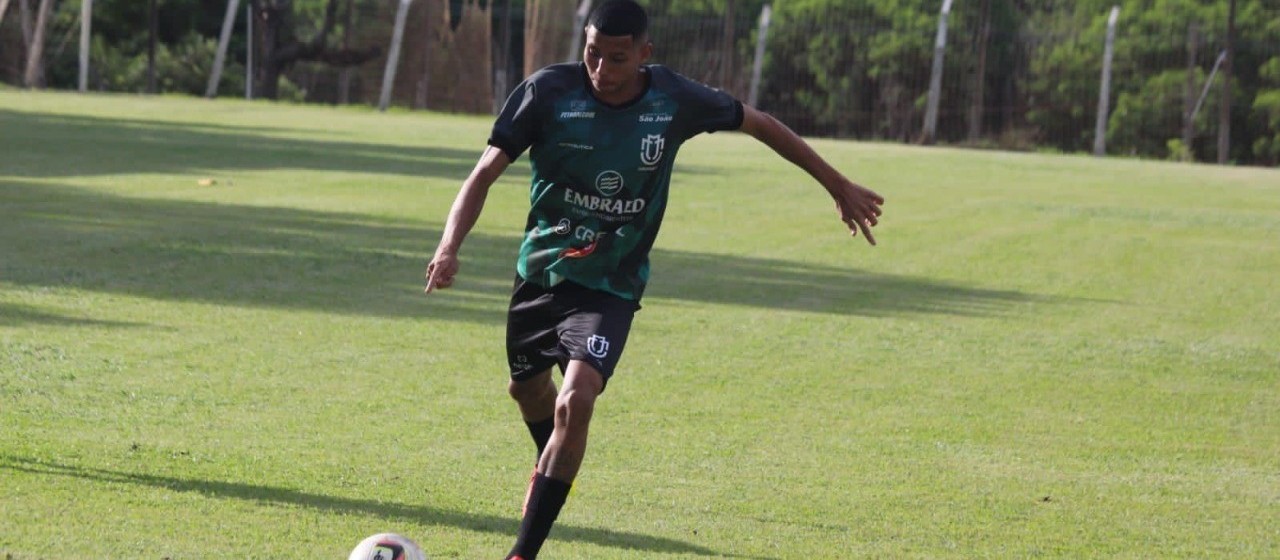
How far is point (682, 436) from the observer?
27.6ft

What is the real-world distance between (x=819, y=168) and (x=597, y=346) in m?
1.12

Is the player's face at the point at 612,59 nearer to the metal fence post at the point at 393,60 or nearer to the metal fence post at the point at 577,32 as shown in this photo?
the metal fence post at the point at 577,32

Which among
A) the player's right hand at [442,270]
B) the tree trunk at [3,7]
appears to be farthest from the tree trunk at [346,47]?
the player's right hand at [442,270]

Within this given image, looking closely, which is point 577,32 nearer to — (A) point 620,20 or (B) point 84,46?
(B) point 84,46

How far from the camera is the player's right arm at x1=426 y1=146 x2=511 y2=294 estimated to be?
5883 millimetres

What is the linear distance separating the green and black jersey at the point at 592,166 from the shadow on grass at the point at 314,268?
16.9ft

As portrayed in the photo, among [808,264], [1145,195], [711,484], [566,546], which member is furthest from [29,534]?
[1145,195]

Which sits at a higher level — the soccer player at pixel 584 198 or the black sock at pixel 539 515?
the soccer player at pixel 584 198

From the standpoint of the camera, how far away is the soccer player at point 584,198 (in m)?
5.97

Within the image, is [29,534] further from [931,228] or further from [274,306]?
[931,228]

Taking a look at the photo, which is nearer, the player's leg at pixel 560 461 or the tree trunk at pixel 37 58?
the player's leg at pixel 560 461

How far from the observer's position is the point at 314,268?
13.3 m

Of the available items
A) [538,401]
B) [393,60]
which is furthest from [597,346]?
[393,60]

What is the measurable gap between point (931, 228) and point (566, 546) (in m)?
13.2
